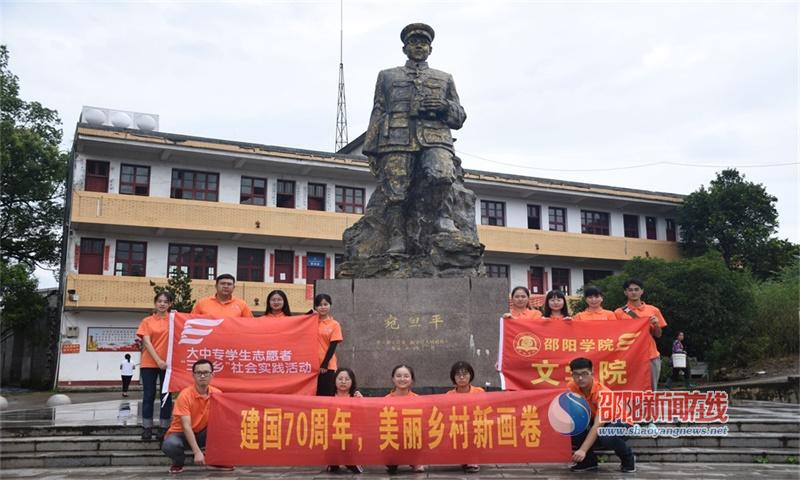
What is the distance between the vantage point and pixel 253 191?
28688mm

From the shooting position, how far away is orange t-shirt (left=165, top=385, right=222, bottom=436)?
6359 millimetres

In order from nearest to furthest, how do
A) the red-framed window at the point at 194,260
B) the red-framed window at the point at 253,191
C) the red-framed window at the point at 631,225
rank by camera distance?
the red-framed window at the point at 194,260 → the red-framed window at the point at 253,191 → the red-framed window at the point at 631,225

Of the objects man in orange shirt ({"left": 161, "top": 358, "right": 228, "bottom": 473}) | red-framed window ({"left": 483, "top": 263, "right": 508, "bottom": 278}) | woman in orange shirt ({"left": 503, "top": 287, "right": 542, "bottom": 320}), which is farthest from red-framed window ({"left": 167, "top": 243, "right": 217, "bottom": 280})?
man in orange shirt ({"left": 161, "top": 358, "right": 228, "bottom": 473})

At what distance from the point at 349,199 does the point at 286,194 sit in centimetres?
282

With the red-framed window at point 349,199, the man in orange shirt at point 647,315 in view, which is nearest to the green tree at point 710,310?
the red-framed window at point 349,199

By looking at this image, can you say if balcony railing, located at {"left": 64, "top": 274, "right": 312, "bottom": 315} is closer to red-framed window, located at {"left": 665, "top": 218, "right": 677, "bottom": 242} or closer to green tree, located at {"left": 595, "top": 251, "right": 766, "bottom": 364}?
green tree, located at {"left": 595, "top": 251, "right": 766, "bottom": 364}

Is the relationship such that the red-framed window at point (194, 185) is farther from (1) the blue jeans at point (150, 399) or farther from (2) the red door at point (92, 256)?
(1) the blue jeans at point (150, 399)

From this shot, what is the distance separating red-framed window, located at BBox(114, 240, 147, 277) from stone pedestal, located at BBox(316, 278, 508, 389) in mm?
20007

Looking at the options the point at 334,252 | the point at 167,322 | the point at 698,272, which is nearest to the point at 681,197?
the point at 698,272

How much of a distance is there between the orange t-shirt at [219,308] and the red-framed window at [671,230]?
104ft

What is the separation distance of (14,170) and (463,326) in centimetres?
2375

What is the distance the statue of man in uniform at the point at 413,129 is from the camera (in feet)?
32.3

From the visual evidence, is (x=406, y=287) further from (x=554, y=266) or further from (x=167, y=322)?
(x=554, y=266)

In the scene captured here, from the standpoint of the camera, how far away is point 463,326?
335 inches
